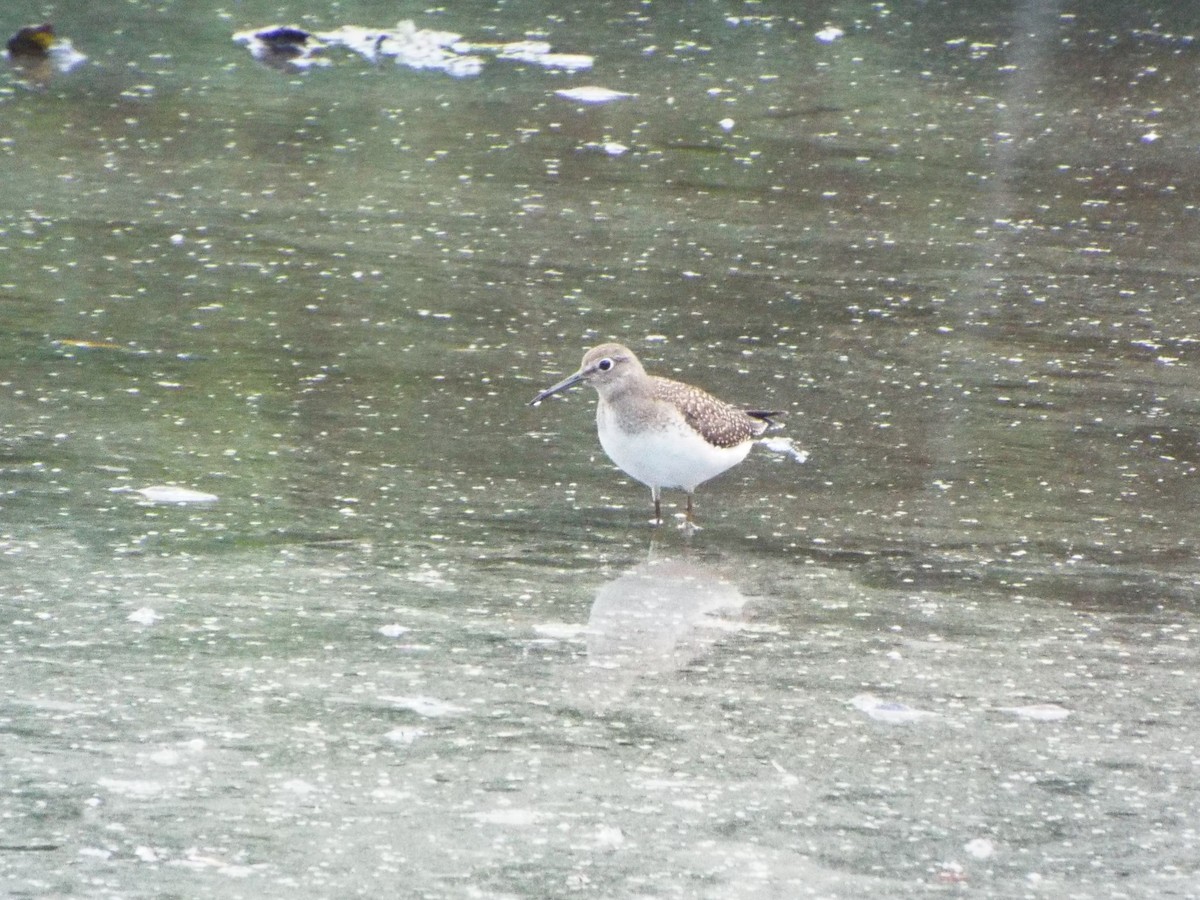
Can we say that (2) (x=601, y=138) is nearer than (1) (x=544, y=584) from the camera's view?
No

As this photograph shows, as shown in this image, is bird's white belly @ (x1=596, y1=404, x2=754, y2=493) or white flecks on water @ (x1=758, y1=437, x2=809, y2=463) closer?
bird's white belly @ (x1=596, y1=404, x2=754, y2=493)

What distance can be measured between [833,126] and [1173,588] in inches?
285

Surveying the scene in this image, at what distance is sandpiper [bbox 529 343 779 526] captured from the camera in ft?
21.7

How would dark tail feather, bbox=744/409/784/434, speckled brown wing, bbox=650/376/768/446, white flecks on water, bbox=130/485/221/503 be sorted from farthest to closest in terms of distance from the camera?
dark tail feather, bbox=744/409/784/434 < speckled brown wing, bbox=650/376/768/446 < white flecks on water, bbox=130/485/221/503

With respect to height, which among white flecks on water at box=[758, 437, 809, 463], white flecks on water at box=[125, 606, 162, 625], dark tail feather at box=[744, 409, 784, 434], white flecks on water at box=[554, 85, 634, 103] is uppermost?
white flecks on water at box=[554, 85, 634, 103]

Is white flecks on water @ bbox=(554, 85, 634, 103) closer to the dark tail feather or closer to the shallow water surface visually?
the shallow water surface

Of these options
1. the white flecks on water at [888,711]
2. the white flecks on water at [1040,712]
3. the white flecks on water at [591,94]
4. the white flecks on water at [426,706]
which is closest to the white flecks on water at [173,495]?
the white flecks on water at [426,706]

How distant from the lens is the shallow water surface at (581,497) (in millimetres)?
4453

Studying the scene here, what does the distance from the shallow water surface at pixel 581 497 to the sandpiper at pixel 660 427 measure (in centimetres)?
20

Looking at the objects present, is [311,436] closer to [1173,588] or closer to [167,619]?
[167,619]

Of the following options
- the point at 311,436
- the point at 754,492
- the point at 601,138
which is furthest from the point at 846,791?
the point at 601,138

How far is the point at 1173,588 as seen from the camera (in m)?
6.07

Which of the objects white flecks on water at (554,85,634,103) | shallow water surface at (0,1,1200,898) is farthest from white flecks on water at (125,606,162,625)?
white flecks on water at (554,85,634,103)

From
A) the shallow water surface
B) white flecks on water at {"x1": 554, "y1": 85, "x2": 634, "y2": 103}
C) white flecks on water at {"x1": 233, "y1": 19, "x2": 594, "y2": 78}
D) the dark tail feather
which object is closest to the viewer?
the shallow water surface
